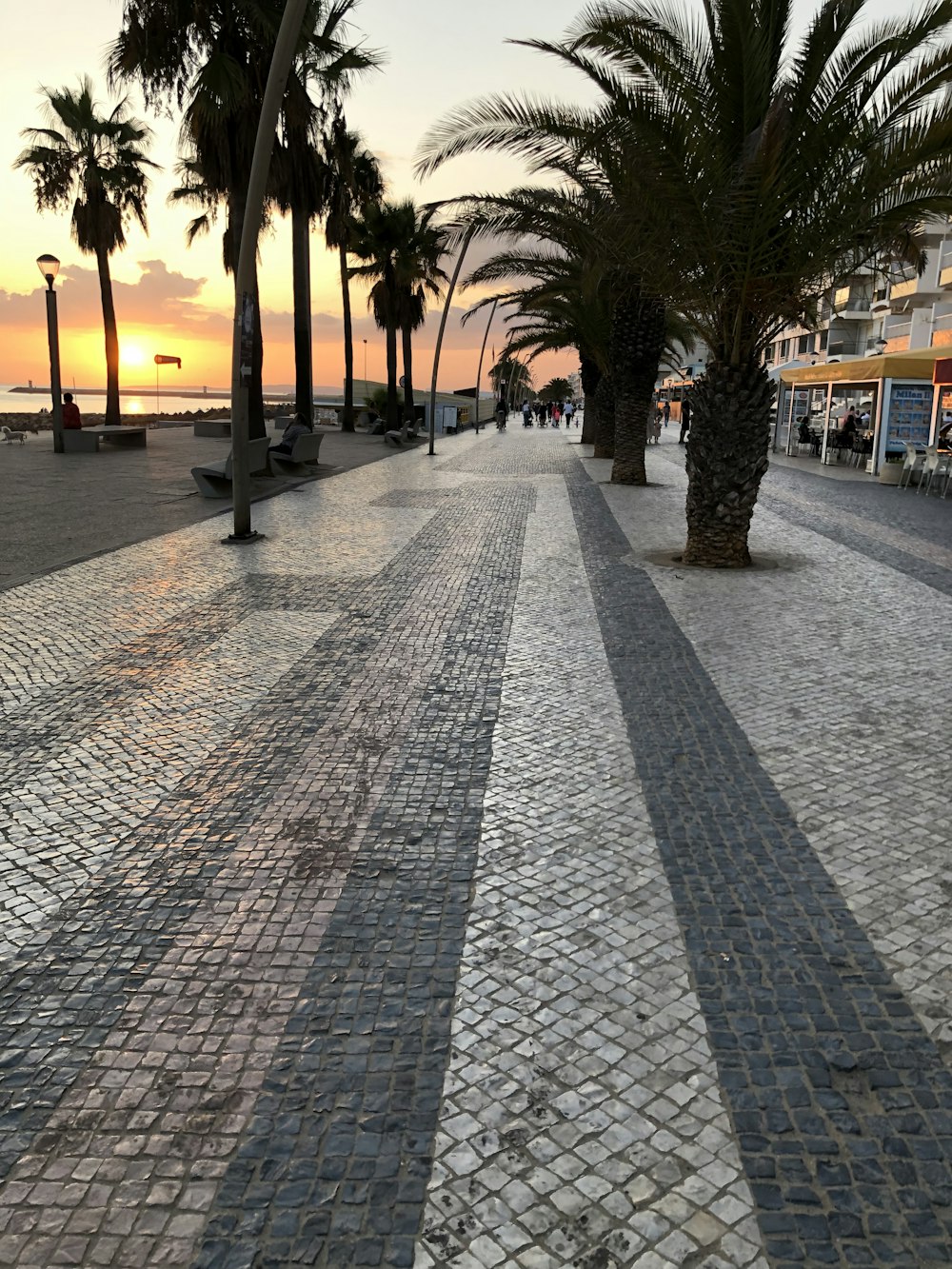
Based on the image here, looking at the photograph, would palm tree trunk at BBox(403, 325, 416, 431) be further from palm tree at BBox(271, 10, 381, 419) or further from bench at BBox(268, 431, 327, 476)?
bench at BBox(268, 431, 327, 476)

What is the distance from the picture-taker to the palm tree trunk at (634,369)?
17078mm

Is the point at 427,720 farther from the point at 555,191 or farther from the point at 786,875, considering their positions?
the point at 555,191

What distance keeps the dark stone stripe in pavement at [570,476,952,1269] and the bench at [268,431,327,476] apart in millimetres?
15288

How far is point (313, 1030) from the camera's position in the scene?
2.65m

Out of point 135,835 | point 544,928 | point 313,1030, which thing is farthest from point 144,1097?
point 135,835

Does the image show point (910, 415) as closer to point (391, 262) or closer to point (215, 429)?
point (215, 429)

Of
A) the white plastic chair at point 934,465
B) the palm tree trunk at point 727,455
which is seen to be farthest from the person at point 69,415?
the palm tree trunk at point 727,455

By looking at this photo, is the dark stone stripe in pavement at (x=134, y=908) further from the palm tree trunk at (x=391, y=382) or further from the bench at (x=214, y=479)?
the palm tree trunk at (x=391, y=382)

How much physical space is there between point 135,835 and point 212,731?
117 centimetres

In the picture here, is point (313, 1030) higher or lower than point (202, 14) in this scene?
lower

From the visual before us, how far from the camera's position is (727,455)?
9383 millimetres

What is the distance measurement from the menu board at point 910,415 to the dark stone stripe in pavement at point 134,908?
18.3m

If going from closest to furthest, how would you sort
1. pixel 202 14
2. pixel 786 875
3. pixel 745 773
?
pixel 786 875
pixel 745 773
pixel 202 14

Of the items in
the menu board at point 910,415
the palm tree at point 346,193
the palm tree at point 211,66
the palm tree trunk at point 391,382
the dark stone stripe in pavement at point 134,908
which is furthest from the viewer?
the palm tree trunk at point 391,382
